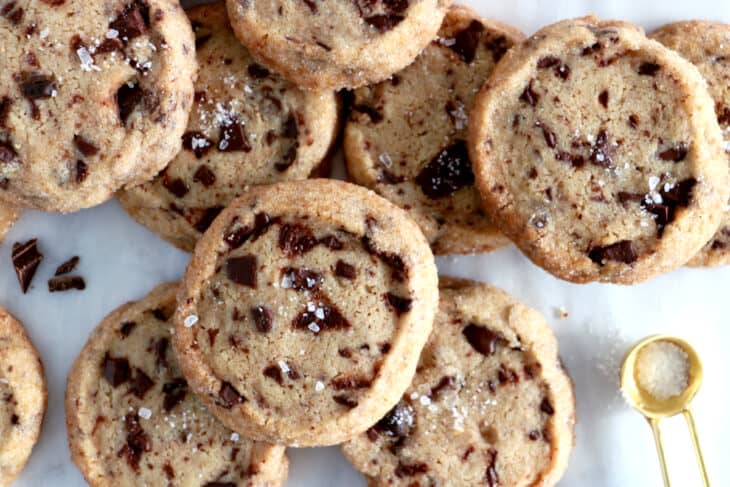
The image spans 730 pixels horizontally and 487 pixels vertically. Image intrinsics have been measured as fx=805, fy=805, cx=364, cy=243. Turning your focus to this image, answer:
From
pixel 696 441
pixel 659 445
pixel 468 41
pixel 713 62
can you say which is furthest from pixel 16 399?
pixel 713 62

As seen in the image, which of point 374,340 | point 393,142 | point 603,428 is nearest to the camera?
point 374,340

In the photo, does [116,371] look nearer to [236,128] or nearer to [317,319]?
[317,319]

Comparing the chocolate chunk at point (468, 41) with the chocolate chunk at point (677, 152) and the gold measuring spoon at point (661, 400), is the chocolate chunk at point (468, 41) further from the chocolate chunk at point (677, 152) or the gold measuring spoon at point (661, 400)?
the gold measuring spoon at point (661, 400)

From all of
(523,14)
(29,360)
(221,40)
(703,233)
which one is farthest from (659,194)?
(29,360)

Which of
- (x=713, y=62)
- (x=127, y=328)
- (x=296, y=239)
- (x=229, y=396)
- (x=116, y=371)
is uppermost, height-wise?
(x=713, y=62)

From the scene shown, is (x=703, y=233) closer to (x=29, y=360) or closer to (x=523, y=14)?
(x=523, y=14)

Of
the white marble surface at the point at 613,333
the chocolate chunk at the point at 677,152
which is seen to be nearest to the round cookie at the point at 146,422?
the white marble surface at the point at 613,333

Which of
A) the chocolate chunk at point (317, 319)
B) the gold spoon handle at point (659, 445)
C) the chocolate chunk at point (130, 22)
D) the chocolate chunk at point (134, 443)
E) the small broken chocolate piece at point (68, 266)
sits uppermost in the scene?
the chocolate chunk at point (130, 22)
